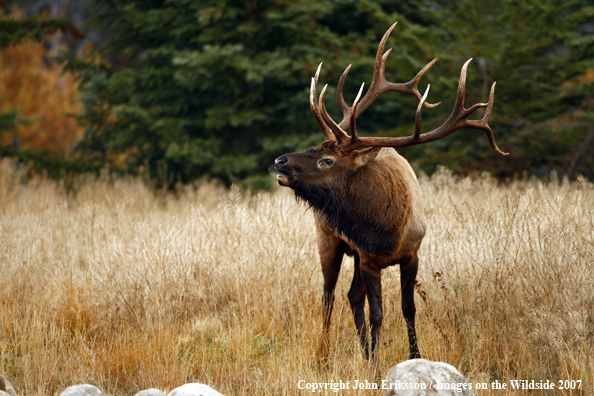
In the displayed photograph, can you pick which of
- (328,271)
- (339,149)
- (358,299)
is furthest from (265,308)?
(339,149)

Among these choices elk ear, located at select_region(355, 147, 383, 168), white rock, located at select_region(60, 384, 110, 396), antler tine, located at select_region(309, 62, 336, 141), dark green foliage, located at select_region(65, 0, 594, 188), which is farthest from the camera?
dark green foliage, located at select_region(65, 0, 594, 188)

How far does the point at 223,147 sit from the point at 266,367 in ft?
30.6

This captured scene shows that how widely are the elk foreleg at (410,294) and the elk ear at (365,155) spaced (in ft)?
2.69

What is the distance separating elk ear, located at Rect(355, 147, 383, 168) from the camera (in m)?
4.43

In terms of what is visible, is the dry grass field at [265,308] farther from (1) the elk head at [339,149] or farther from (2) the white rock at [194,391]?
(1) the elk head at [339,149]

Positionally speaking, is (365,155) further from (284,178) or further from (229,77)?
(229,77)

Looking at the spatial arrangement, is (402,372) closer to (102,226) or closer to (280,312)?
(280,312)

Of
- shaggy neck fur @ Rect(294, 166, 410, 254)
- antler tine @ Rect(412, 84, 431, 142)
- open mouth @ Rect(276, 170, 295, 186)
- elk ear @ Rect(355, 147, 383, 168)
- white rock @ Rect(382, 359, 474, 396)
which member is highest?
antler tine @ Rect(412, 84, 431, 142)

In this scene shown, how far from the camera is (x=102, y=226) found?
751 centimetres

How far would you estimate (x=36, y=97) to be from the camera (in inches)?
865

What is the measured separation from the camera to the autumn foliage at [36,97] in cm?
2134

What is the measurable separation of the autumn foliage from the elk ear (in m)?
19.1

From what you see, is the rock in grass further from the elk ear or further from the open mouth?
the elk ear

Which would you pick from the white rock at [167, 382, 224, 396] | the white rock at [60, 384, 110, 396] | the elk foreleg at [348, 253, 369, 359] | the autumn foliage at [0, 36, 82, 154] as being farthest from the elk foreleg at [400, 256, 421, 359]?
the autumn foliage at [0, 36, 82, 154]
